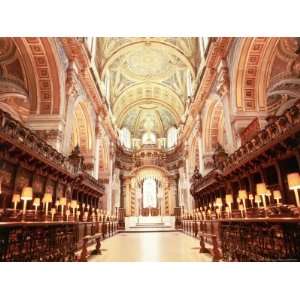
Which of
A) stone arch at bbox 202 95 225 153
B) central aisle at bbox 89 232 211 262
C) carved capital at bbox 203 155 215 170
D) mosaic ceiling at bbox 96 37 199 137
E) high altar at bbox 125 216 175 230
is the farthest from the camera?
high altar at bbox 125 216 175 230

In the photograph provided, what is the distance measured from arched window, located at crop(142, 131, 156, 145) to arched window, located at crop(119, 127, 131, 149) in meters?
1.84

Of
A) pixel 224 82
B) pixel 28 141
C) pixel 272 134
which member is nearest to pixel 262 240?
pixel 272 134

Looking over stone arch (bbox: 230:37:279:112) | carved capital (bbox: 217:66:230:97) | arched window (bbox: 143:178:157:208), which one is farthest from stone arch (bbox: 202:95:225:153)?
arched window (bbox: 143:178:157:208)

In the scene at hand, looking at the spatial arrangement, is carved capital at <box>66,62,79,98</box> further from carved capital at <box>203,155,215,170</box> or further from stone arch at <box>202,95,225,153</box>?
carved capital at <box>203,155,215,170</box>

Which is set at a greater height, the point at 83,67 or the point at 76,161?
the point at 83,67

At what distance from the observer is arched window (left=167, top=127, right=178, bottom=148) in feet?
91.2

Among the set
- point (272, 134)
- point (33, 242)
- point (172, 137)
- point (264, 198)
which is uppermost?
point (172, 137)

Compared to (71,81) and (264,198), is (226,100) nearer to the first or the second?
(264,198)

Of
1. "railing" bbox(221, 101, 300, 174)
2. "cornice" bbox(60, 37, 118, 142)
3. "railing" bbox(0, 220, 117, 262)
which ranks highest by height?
"cornice" bbox(60, 37, 118, 142)

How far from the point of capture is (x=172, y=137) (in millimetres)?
28172

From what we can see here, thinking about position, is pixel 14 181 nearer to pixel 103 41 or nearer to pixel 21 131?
pixel 21 131

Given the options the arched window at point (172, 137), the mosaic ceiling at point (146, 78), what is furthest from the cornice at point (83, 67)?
the arched window at point (172, 137)

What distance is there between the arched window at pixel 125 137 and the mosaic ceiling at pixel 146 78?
58cm

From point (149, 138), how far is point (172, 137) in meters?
2.83
